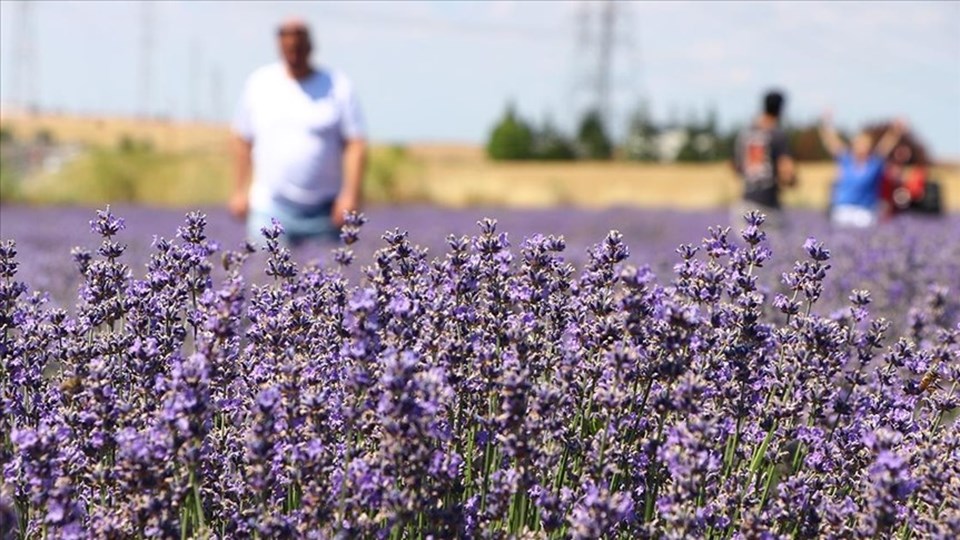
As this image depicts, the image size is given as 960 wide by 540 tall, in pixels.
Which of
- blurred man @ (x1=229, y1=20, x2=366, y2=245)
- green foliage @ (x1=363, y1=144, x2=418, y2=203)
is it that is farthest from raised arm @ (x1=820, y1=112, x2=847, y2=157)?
green foliage @ (x1=363, y1=144, x2=418, y2=203)

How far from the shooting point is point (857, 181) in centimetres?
966

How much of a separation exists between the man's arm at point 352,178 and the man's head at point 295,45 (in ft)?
1.36

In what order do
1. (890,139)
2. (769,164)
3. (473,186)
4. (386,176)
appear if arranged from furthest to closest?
(473,186)
(386,176)
(890,139)
(769,164)

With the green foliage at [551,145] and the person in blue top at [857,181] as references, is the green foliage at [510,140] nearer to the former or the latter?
the green foliage at [551,145]

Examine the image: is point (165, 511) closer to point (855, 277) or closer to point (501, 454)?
point (501, 454)

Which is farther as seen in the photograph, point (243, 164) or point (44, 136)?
point (44, 136)

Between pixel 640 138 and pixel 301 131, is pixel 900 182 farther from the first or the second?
pixel 640 138

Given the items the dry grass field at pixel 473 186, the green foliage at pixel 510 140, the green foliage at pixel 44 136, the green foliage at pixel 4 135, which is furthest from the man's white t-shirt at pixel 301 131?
the green foliage at pixel 510 140

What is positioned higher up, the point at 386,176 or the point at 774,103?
the point at 774,103

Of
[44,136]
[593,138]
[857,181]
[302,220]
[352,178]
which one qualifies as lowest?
[44,136]

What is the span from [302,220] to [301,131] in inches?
16.8

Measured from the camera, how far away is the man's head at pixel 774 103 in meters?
8.12

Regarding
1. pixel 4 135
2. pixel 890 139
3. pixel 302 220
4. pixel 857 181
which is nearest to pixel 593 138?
pixel 4 135

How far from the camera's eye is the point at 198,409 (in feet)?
5.64
